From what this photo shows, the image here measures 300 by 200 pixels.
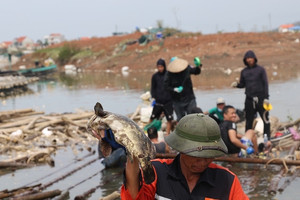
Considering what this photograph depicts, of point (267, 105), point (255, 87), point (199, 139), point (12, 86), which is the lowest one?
point (12, 86)

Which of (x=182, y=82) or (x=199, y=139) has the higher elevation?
(x=199, y=139)

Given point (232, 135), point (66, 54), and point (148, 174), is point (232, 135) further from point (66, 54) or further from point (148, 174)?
point (66, 54)

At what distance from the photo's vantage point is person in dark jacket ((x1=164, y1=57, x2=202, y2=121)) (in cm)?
992

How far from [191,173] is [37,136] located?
9335 mm

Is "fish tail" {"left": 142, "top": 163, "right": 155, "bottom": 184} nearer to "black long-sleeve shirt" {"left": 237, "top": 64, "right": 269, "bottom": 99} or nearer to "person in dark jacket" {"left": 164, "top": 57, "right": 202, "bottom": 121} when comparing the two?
"black long-sleeve shirt" {"left": 237, "top": 64, "right": 269, "bottom": 99}

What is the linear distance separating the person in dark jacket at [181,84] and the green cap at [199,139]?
7.14m

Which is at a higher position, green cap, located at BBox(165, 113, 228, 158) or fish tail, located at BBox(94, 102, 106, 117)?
fish tail, located at BBox(94, 102, 106, 117)

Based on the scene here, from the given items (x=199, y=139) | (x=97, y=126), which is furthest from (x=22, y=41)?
(x=199, y=139)

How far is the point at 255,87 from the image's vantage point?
372 inches

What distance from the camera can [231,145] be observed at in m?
7.86

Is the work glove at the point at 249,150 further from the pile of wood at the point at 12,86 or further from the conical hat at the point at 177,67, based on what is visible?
the pile of wood at the point at 12,86

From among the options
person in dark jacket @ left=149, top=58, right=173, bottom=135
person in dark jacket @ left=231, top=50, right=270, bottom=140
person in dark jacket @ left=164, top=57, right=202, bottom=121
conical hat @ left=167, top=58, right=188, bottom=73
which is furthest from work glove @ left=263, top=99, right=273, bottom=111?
person in dark jacket @ left=149, top=58, right=173, bottom=135

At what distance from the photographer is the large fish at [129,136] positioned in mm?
2510

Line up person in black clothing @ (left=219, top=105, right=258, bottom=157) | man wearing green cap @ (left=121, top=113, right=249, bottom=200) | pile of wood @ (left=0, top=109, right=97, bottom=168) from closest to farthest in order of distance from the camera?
man wearing green cap @ (left=121, top=113, right=249, bottom=200) < person in black clothing @ (left=219, top=105, right=258, bottom=157) < pile of wood @ (left=0, top=109, right=97, bottom=168)
